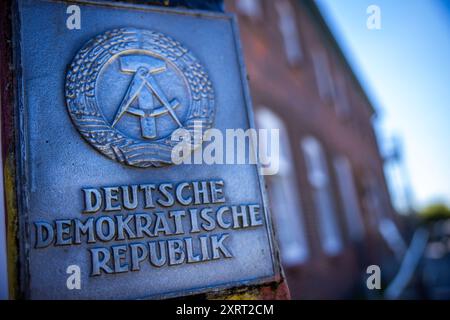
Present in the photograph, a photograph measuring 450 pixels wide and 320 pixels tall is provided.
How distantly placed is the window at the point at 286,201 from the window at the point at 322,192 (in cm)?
83

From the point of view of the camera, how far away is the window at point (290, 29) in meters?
8.15

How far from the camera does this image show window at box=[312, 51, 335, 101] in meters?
9.68

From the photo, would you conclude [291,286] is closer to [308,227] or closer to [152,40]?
[308,227]

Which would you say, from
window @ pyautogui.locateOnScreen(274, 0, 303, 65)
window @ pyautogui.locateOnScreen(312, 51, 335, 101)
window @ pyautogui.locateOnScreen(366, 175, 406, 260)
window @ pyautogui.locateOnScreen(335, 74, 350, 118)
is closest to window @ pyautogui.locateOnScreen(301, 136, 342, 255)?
window @ pyautogui.locateOnScreen(274, 0, 303, 65)

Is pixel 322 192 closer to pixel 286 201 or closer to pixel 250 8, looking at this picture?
pixel 286 201

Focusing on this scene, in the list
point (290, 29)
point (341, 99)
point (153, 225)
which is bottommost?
point (153, 225)

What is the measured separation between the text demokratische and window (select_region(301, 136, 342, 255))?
577 cm

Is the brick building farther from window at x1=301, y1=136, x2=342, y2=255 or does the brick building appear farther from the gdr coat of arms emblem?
the gdr coat of arms emblem

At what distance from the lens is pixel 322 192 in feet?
26.2

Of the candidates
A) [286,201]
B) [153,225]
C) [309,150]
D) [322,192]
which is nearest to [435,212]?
[322,192]

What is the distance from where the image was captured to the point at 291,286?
17.9 ft

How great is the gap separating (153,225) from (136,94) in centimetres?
55
